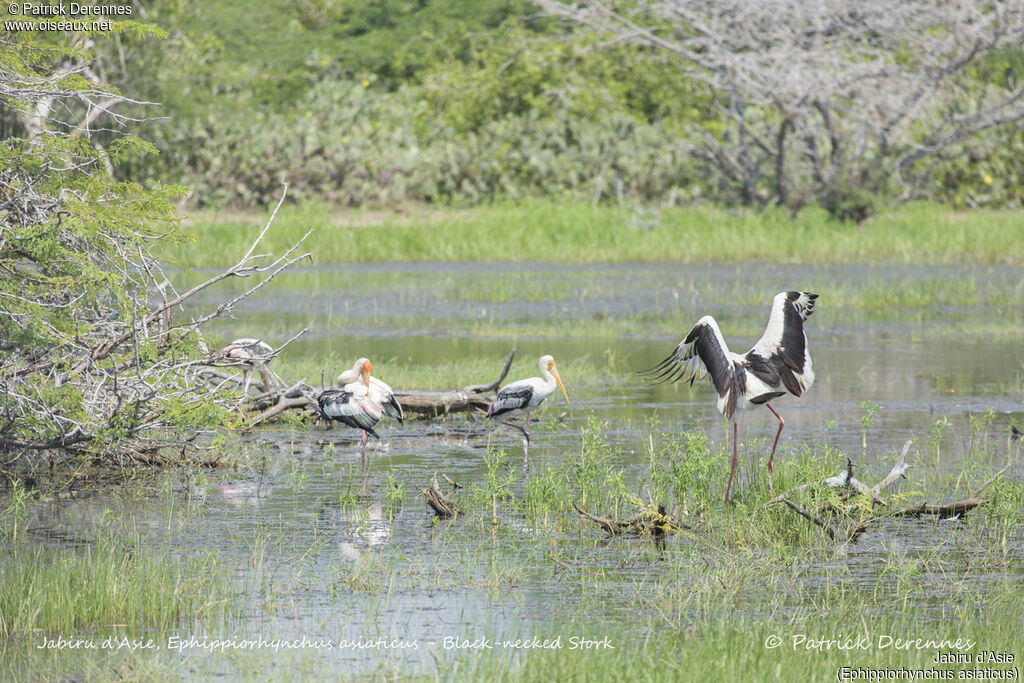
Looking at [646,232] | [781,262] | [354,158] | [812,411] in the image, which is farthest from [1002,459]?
[354,158]

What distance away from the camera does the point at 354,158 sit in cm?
3306

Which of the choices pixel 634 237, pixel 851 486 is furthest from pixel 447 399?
pixel 634 237

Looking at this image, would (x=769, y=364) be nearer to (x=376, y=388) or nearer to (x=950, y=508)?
(x=950, y=508)

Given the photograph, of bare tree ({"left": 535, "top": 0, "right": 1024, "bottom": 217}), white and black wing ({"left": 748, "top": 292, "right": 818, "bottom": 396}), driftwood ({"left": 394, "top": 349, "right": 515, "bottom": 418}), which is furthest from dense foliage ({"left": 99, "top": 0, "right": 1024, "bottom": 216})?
white and black wing ({"left": 748, "top": 292, "right": 818, "bottom": 396})

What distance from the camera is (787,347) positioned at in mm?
9469

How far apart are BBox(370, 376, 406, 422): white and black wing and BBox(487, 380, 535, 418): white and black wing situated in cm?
84

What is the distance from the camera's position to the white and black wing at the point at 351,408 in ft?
37.3

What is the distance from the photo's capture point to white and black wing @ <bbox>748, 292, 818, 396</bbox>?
9.45m

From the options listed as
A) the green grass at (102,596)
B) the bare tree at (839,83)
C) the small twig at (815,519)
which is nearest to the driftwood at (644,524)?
the small twig at (815,519)

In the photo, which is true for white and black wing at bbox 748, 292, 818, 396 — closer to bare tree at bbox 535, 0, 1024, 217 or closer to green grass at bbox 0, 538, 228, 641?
green grass at bbox 0, 538, 228, 641

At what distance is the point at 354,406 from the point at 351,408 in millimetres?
33

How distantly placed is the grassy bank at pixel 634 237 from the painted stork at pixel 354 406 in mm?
15659

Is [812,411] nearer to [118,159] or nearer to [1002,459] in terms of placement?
[1002,459]

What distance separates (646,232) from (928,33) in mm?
6784
